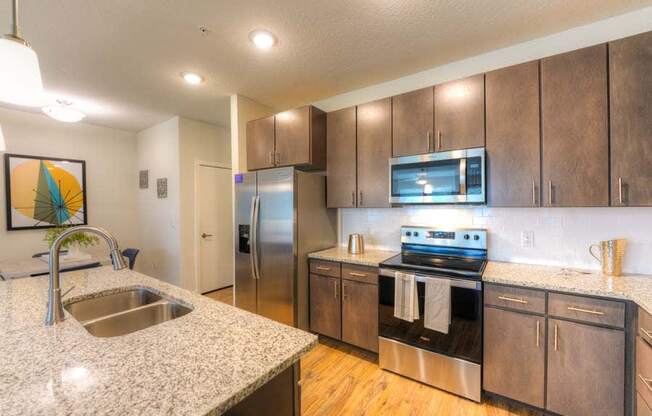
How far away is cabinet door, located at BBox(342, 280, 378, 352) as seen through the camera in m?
2.31

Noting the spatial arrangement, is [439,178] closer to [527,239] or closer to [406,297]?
[527,239]

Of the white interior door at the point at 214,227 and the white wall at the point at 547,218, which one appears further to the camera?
the white interior door at the point at 214,227

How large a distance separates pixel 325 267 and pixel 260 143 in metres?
1.56

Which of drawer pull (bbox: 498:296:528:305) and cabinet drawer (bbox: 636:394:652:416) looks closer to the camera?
cabinet drawer (bbox: 636:394:652:416)

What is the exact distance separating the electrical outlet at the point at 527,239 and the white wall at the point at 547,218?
1.0 inches

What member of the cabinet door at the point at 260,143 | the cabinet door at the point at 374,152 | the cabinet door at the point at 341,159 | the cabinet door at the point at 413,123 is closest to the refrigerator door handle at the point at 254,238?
the cabinet door at the point at 260,143

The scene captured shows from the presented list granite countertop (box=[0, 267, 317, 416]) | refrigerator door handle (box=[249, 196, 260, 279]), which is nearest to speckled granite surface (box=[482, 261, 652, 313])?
granite countertop (box=[0, 267, 317, 416])

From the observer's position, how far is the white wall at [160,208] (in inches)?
155

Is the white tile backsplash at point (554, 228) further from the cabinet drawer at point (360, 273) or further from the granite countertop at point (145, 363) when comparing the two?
the granite countertop at point (145, 363)

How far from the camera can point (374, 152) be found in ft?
8.39

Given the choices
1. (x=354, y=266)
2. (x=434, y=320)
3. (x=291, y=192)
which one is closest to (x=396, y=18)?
(x=291, y=192)

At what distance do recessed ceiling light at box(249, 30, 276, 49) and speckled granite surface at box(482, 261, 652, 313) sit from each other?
228 centimetres

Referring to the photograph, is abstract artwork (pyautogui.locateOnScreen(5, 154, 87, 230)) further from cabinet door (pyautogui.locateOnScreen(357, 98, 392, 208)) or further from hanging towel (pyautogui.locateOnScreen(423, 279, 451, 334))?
hanging towel (pyautogui.locateOnScreen(423, 279, 451, 334))

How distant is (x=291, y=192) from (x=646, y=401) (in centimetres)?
246
